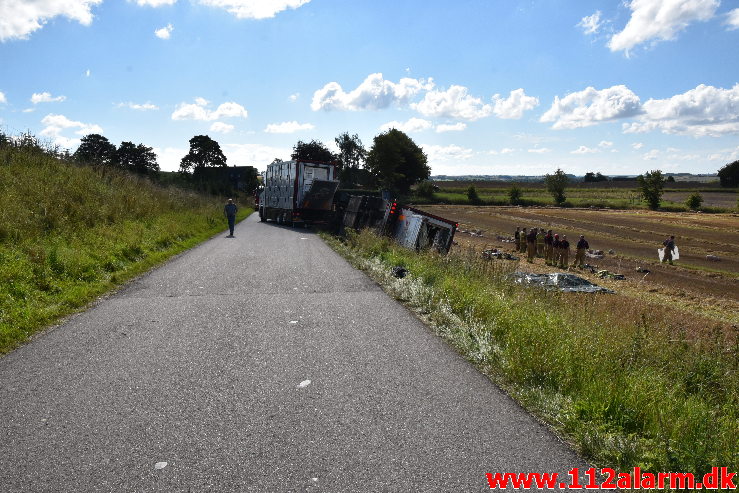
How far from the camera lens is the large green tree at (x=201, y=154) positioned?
246ft

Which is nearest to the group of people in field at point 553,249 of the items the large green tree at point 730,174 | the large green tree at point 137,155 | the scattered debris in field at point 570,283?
the scattered debris in field at point 570,283

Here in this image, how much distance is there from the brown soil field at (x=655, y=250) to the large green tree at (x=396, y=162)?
38.7 m

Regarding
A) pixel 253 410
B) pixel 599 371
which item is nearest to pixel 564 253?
pixel 599 371

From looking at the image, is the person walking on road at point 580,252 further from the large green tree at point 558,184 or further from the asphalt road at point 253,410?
the large green tree at point 558,184

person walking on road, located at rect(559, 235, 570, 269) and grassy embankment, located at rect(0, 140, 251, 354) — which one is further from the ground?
grassy embankment, located at rect(0, 140, 251, 354)

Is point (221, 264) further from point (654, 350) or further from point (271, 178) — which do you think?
point (271, 178)

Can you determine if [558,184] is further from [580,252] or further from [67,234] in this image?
[67,234]

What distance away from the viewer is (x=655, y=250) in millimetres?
31047

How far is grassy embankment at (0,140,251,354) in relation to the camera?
326 inches

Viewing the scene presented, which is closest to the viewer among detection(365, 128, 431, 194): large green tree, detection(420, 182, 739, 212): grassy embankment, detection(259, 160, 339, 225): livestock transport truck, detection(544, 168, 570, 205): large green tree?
detection(259, 160, 339, 225): livestock transport truck

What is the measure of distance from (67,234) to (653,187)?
7444 centimetres

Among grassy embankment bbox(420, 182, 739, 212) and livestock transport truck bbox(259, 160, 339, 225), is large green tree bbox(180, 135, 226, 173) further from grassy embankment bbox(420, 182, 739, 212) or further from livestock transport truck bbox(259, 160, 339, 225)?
livestock transport truck bbox(259, 160, 339, 225)

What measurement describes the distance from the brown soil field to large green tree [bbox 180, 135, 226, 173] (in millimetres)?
40679

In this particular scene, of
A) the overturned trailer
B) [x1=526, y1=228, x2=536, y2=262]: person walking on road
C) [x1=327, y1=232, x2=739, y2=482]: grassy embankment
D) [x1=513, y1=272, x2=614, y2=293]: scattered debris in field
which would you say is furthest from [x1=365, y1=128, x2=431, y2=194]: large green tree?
[x1=327, y1=232, x2=739, y2=482]: grassy embankment
